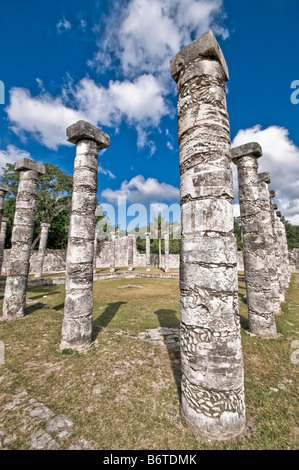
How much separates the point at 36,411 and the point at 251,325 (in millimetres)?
5219

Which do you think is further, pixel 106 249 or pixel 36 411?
pixel 106 249

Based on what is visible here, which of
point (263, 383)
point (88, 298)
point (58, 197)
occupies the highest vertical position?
point (58, 197)

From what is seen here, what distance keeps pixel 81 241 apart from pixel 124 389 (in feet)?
10.4

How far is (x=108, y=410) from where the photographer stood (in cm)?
278

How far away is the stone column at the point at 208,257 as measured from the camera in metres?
2.44

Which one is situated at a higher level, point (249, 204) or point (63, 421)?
point (249, 204)

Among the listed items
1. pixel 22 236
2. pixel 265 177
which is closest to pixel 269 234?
pixel 265 177

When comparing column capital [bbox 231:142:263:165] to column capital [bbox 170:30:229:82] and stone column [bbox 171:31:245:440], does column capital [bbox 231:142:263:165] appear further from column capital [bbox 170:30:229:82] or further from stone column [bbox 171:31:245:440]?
stone column [bbox 171:31:245:440]

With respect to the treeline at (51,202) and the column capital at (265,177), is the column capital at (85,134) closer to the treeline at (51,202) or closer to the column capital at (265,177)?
the column capital at (265,177)

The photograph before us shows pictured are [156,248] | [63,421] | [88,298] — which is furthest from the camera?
[156,248]

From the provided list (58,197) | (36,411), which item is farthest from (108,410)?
(58,197)

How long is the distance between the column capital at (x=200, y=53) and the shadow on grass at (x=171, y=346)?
5.01m
